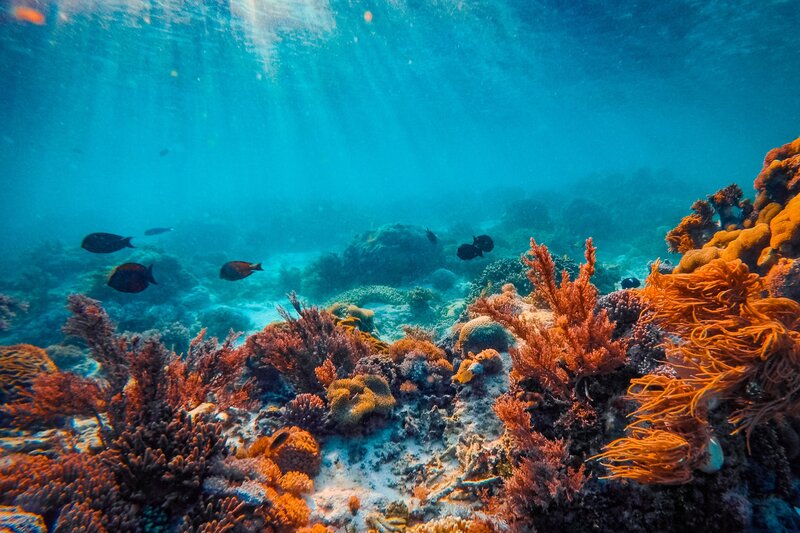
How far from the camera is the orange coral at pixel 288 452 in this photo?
3.59m

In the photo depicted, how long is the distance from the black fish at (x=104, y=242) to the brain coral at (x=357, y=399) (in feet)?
18.3

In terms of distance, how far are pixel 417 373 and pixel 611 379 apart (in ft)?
8.61

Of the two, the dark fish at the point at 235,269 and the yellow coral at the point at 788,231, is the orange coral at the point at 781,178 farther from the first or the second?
the dark fish at the point at 235,269

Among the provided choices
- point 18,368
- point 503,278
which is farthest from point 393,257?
point 18,368

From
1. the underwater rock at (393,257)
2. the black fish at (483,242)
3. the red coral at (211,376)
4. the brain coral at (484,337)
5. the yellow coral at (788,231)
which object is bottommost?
the red coral at (211,376)

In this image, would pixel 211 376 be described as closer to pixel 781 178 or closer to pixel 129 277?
pixel 129 277

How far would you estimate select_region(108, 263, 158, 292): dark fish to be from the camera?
227 inches

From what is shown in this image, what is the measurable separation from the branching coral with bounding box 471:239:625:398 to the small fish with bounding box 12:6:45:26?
29.7m

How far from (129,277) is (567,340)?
6925 millimetres

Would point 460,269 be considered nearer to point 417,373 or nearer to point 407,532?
point 417,373

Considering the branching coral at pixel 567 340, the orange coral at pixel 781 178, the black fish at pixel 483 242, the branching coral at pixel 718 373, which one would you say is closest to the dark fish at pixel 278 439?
the branching coral at pixel 567 340

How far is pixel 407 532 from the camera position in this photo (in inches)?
116

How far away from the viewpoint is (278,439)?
3.61 meters

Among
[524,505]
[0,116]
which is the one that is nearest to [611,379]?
[524,505]
